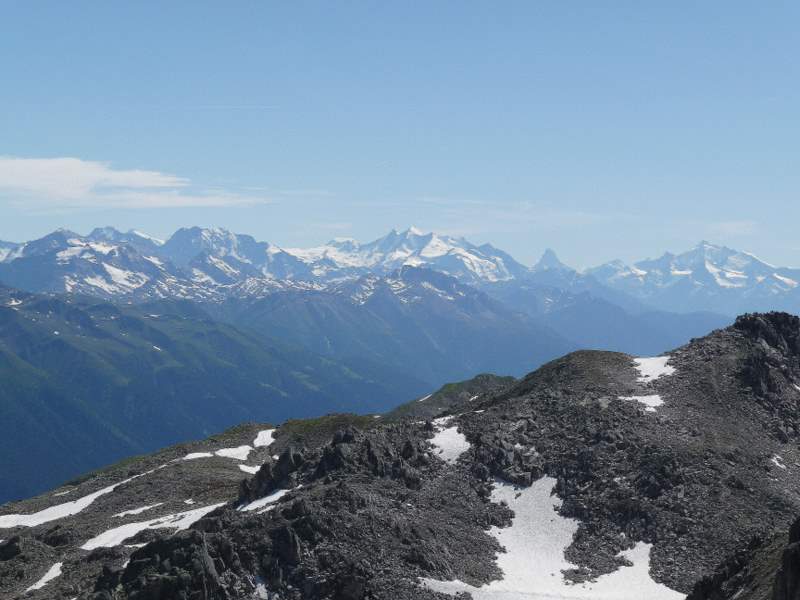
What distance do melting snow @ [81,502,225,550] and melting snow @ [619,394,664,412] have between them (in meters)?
50.8

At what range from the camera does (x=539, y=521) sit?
7419cm

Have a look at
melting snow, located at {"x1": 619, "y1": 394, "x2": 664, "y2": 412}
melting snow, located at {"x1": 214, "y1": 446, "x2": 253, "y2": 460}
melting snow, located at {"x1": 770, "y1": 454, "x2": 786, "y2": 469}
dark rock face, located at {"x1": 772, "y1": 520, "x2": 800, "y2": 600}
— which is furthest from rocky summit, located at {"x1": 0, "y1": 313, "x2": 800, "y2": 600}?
melting snow, located at {"x1": 214, "y1": 446, "x2": 253, "y2": 460}

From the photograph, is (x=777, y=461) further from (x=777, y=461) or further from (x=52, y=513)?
(x=52, y=513)

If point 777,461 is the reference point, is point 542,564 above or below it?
below

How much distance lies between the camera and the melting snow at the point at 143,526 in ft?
262

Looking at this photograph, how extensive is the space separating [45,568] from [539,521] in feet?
157

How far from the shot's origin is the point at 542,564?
2645 inches

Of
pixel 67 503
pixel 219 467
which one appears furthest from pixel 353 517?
pixel 67 503

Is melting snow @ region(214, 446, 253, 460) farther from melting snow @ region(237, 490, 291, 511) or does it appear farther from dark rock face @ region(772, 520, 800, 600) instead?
dark rock face @ region(772, 520, 800, 600)

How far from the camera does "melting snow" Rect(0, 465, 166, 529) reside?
101 metres

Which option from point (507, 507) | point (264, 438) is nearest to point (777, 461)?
point (507, 507)

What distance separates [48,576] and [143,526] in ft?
37.9

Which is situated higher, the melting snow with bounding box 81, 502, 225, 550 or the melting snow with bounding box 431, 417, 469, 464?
the melting snow with bounding box 431, 417, 469, 464

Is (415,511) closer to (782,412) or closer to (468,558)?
(468,558)
